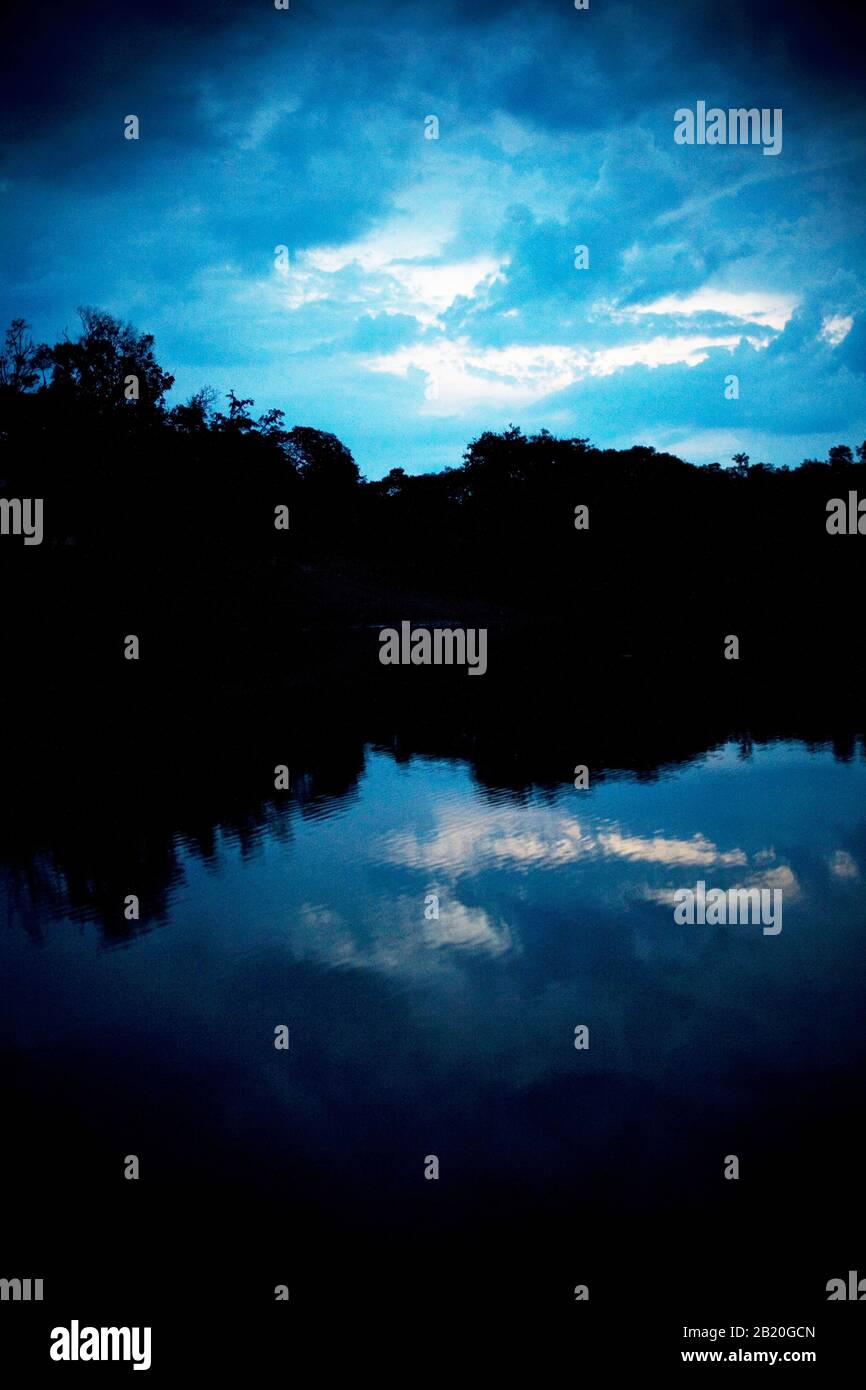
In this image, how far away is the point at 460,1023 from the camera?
8.62 meters

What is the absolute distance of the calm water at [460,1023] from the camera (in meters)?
6.59

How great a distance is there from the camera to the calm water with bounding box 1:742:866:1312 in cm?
659

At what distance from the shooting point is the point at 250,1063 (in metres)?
8.11

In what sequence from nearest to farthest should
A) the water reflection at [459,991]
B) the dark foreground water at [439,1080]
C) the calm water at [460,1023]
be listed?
the dark foreground water at [439,1080] → the calm water at [460,1023] → the water reflection at [459,991]

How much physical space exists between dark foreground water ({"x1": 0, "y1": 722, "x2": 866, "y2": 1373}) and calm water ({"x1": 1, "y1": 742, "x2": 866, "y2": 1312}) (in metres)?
0.03

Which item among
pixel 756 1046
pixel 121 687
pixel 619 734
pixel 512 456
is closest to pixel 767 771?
pixel 619 734

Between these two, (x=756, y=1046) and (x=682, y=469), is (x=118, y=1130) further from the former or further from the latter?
(x=682, y=469)

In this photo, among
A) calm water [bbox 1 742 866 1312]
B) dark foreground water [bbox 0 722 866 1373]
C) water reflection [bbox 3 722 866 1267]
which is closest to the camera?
dark foreground water [bbox 0 722 866 1373]

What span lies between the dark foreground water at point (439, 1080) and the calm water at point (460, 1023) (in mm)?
32

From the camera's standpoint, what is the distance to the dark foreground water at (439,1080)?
5.80 metres

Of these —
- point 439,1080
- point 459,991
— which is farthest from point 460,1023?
point 439,1080

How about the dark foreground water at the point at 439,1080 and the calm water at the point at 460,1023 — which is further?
the calm water at the point at 460,1023

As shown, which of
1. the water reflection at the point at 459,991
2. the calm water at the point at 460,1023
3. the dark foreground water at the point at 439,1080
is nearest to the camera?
the dark foreground water at the point at 439,1080
